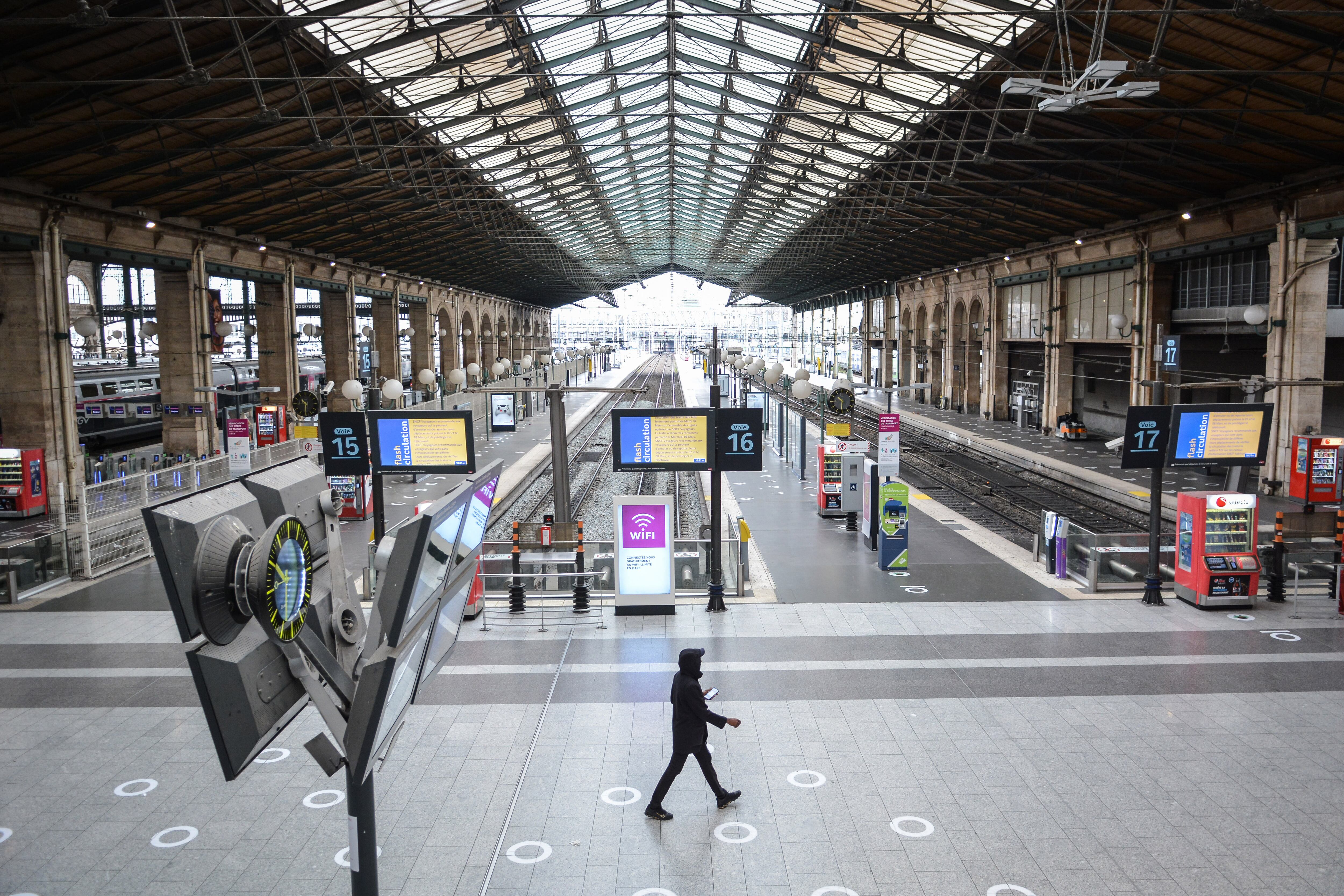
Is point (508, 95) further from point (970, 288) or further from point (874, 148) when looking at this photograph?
point (970, 288)

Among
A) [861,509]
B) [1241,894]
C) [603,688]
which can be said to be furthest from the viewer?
[861,509]

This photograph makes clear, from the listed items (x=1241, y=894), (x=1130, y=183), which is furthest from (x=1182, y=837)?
(x=1130, y=183)

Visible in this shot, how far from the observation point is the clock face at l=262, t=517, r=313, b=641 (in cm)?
340

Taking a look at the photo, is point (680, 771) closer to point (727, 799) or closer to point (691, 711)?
point (691, 711)

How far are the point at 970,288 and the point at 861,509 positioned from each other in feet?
105

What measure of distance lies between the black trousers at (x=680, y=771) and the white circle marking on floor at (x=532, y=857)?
2.93 feet

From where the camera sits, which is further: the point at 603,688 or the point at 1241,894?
the point at 603,688

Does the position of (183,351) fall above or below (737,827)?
above

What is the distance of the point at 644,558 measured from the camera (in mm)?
12914

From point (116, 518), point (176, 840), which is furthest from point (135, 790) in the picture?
point (116, 518)

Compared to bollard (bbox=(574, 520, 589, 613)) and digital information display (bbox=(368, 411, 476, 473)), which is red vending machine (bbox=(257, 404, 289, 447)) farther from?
bollard (bbox=(574, 520, 589, 613))

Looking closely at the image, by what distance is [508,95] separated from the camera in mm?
27094

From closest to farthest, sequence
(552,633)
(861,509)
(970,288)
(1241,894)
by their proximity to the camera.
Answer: (1241,894) → (552,633) → (861,509) → (970,288)

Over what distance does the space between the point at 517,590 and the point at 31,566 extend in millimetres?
8161
